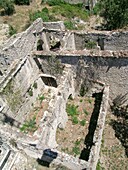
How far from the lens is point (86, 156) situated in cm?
1286

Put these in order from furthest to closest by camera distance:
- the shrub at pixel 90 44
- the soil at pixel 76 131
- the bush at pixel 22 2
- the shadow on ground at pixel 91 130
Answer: the bush at pixel 22 2, the shrub at pixel 90 44, the soil at pixel 76 131, the shadow on ground at pixel 91 130

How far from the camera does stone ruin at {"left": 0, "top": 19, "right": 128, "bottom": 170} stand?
1146 cm

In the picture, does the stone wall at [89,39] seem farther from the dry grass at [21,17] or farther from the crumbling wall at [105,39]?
the dry grass at [21,17]

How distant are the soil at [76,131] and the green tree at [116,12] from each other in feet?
22.7

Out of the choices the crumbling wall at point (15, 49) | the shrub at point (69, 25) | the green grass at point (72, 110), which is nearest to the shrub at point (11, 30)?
the shrub at point (69, 25)

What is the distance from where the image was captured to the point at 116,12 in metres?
19.0

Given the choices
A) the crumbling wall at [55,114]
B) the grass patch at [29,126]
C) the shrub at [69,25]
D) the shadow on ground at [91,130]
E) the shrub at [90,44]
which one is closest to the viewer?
the crumbling wall at [55,114]

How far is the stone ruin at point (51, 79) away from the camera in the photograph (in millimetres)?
11463

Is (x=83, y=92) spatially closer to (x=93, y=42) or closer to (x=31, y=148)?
(x=93, y=42)

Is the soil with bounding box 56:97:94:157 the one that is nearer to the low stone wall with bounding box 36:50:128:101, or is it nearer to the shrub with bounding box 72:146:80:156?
the shrub with bounding box 72:146:80:156

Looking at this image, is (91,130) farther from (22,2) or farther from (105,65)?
(22,2)

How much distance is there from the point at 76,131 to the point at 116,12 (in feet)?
31.1

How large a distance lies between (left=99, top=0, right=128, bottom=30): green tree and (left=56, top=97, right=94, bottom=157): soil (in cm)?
691

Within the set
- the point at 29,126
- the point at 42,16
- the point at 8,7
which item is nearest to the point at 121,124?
the point at 29,126
